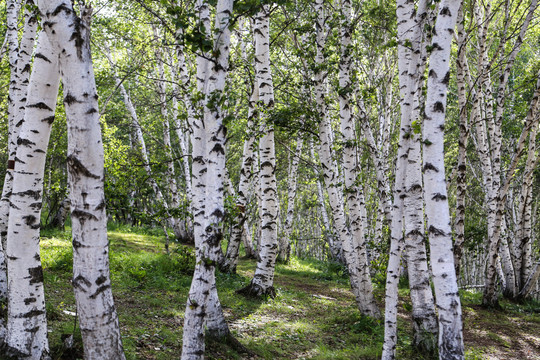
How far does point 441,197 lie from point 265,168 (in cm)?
544

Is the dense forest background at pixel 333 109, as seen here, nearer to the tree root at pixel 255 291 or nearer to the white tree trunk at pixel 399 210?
the white tree trunk at pixel 399 210

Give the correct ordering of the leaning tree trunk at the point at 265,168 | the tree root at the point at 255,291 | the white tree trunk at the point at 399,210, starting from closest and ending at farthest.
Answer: the white tree trunk at the point at 399,210
the leaning tree trunk at the point at 265,168
the tree root at the point at 255,291

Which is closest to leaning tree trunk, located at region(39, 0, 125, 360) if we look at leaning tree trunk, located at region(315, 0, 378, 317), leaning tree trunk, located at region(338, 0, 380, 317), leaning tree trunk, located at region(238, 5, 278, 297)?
leaning tree trunk, located at region(238, 5, 278, 297)

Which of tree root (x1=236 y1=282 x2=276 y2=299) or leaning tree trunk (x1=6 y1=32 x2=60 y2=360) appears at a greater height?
leaning tree trunk (x1=6 y1=32 x2=60 y2=360)

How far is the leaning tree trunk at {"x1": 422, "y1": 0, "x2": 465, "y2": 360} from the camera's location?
167 inches

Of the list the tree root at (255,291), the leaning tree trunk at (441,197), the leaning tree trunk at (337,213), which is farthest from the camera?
the tree root at (255,291)

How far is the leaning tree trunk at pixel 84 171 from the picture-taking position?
3.32 metres

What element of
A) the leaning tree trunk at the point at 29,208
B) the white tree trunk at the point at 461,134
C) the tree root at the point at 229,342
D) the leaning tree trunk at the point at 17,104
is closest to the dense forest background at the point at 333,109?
the white tree trunk at the point at 461,134

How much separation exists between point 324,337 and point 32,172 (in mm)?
6031

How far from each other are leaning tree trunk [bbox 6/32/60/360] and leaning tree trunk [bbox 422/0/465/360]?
398 cm

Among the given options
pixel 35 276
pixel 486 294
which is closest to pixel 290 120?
pixel 35 276

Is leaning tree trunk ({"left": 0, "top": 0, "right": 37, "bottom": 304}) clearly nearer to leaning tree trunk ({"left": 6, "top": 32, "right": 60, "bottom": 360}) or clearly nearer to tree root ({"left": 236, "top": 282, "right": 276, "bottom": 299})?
leaning tree trunk ({"left": 6, "top": 32, "right": 60, "bottom": 360})

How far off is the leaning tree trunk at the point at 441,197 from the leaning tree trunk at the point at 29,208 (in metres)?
3.98

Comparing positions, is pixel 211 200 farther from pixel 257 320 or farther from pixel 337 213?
pixel 337 213
